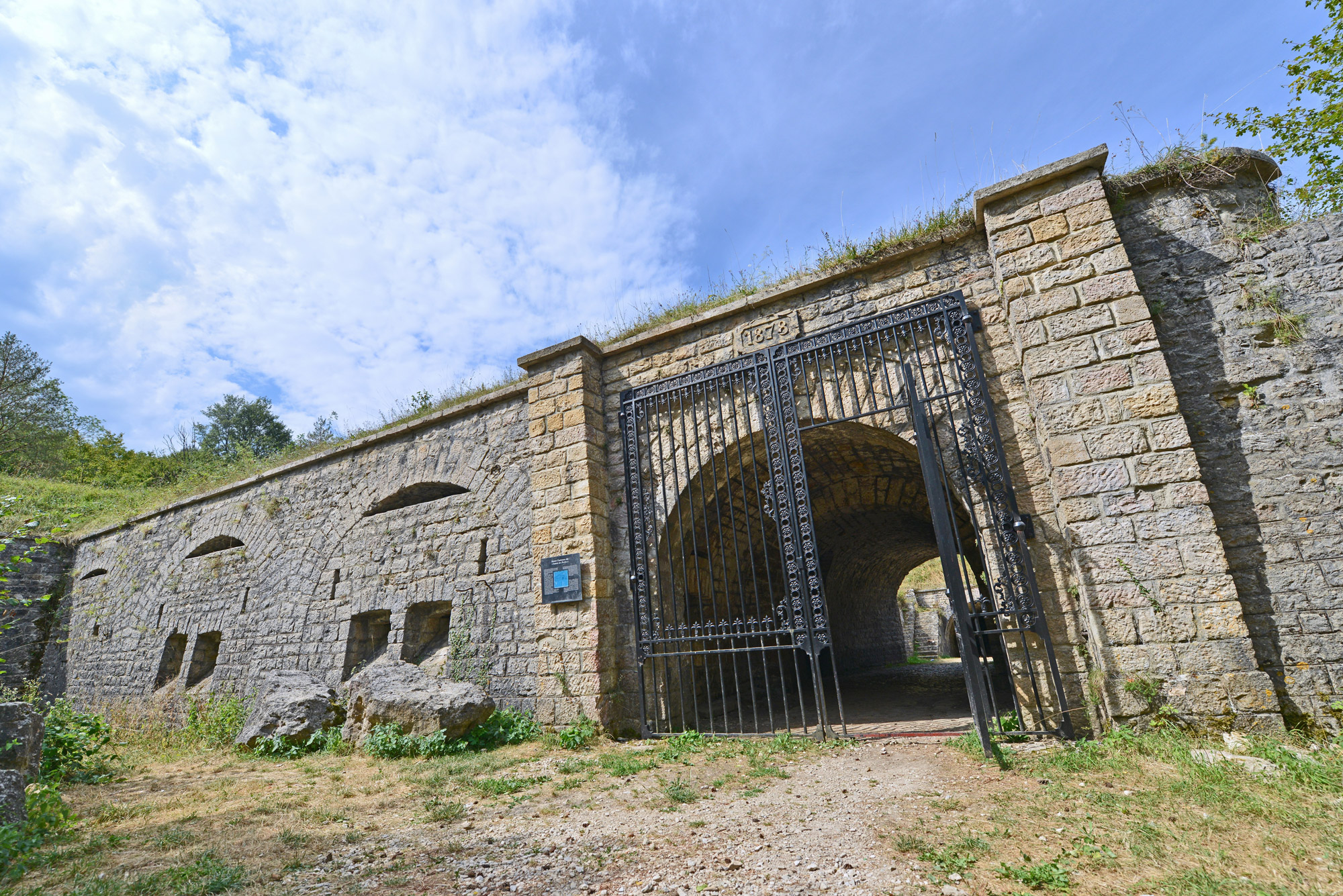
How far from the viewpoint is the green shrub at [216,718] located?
25.7ft

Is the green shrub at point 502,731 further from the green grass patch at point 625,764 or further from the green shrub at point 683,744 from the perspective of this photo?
the green shrub at point 683,744

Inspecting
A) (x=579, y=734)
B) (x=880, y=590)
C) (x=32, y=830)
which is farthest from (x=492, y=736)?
(x=880, y=590)

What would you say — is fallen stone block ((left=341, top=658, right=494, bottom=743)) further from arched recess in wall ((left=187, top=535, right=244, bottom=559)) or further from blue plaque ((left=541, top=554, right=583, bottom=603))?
arched recess in wall ((left=187, top=535, right=244, bottom=559))

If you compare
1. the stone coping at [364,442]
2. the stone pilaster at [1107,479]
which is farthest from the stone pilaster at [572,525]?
the stone pilaster at [1107,479]

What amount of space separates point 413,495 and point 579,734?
3.95 m

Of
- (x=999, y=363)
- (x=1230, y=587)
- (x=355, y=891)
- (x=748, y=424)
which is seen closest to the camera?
(x=355, y=891)

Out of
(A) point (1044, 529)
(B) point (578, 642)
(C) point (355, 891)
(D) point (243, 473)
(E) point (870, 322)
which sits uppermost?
(D) point (243, 473)

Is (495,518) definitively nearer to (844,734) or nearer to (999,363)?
(844,734)

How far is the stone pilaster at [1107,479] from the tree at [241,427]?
33041 mm

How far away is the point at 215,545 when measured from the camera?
9.98 m

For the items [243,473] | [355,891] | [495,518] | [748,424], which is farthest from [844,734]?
[243,473]

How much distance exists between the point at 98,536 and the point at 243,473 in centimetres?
396

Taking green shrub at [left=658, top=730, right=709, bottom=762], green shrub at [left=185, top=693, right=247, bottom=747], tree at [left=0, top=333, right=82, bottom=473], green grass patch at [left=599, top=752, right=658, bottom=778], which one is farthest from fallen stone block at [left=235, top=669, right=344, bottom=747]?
tree at [left=0, top=333, right=82, bottom=473]

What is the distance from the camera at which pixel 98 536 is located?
467 inches
